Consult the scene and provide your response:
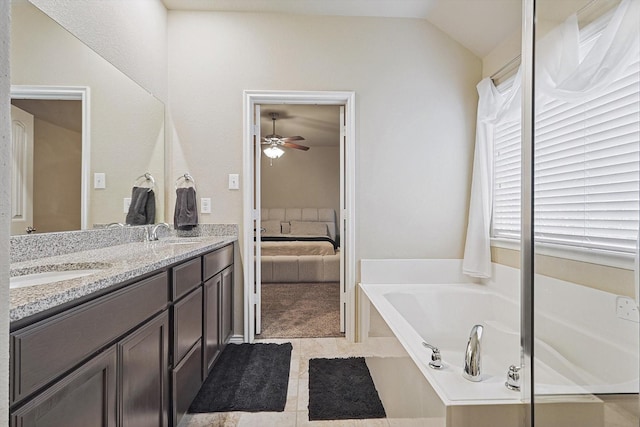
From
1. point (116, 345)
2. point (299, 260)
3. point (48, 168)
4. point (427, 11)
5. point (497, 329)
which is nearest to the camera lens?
point (116, 345)

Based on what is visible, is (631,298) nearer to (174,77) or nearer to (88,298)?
(88,298)

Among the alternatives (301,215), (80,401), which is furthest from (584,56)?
(301,215)

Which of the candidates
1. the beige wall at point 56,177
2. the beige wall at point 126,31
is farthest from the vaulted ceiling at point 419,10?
the beige wall at point 56,177

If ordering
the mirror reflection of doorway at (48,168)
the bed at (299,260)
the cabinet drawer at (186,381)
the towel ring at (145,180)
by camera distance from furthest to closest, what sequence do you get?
the bed at (299,260) < the towel ring at (145,180) < the cabinet drawer at (186,381) < the mirror reflection of doorway at (48,168)

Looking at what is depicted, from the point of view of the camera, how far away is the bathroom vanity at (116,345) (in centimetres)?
80

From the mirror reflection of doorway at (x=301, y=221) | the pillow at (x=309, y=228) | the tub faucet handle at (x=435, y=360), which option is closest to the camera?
the tub faucet handle at (x=435, y=360)

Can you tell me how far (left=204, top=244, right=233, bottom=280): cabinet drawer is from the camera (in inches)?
84.7

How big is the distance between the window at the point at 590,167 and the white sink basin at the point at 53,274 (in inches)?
57.9

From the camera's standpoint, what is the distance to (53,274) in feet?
4.49

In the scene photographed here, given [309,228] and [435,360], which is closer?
[435,360]

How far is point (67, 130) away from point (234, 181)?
125cm

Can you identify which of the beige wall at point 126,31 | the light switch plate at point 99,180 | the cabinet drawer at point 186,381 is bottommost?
the cabinet drawer at point 186,381

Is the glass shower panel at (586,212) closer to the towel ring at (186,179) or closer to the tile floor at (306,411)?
the tile floor at (306,411)

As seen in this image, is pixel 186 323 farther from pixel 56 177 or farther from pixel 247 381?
pixel 56 177
